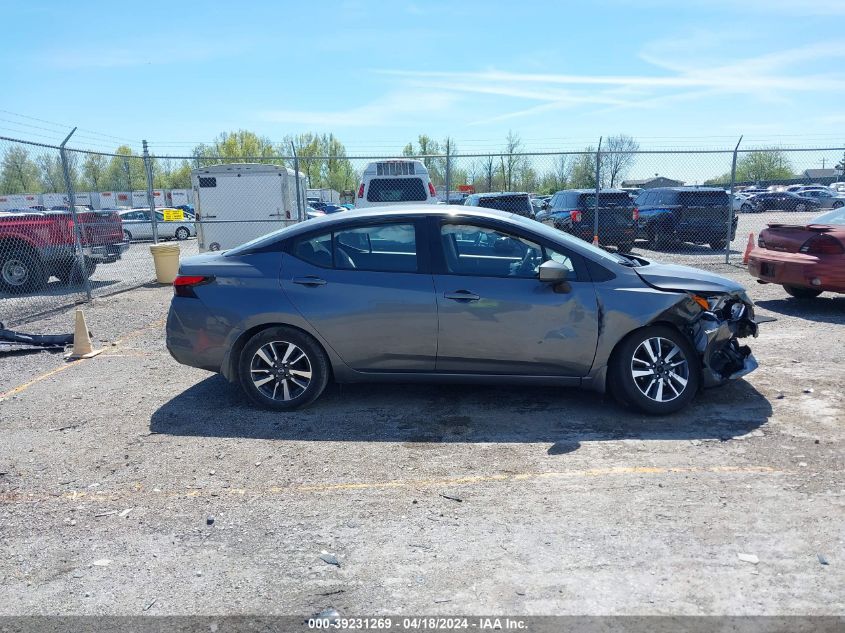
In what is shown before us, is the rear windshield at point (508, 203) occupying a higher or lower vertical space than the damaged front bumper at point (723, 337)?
higher

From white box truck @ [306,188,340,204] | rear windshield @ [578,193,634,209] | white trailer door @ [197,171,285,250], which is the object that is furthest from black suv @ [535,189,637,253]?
white box truck @ [306,188,340,204]

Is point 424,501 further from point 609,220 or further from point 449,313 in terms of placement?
point 609,220

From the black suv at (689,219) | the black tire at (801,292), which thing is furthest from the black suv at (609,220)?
the black tire at (801,292)

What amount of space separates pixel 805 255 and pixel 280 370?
23.7 ft

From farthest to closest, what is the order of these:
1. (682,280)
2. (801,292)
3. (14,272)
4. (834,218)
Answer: (14,272)
(801,292)
(834,218)
(682,280)

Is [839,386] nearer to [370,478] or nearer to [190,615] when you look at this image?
[370,478]

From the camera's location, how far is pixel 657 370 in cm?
515

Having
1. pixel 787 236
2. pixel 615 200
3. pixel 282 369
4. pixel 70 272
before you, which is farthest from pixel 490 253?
pixel 615 200

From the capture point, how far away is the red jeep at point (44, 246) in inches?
482

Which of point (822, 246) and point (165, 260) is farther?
point (165, 260)

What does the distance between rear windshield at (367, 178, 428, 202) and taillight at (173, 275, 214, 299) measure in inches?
318

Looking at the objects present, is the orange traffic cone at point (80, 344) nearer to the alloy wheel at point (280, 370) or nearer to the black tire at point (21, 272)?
the alloy wheel at point (280, 370)

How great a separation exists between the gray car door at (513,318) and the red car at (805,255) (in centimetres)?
515

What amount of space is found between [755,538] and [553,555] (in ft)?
3.51
